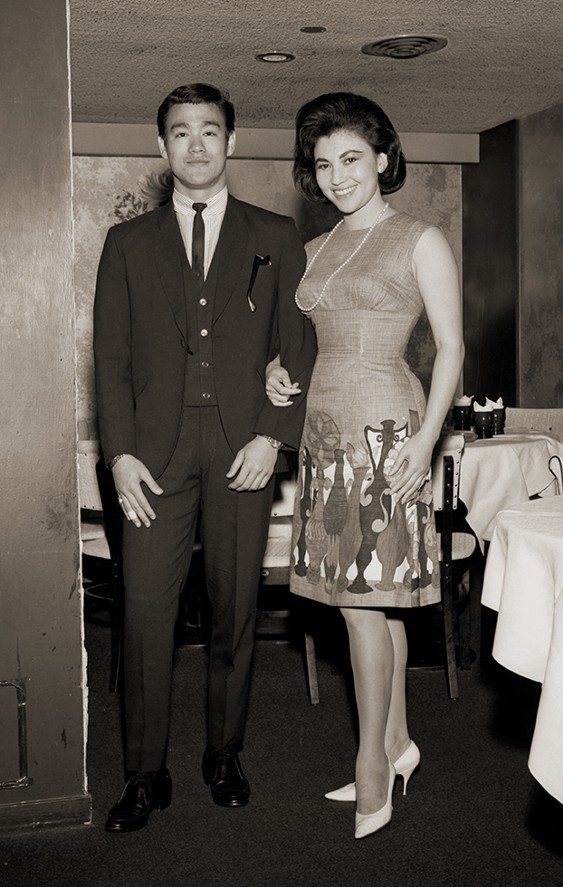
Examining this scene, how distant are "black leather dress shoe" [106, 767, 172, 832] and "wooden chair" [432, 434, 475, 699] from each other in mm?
1426

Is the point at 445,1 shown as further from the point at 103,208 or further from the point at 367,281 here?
the point at 103,208

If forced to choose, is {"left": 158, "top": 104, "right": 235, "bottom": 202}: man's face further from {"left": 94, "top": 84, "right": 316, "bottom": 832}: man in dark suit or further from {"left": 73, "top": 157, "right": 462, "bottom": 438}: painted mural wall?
{"left": 73, "top": 157, "right": 462, "bottom": 438}: painted mural wall

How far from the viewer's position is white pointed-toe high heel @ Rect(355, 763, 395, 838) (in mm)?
2904

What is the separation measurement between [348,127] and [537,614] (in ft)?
4.33

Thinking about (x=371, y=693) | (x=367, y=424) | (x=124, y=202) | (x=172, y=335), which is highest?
(x=124, y=202)

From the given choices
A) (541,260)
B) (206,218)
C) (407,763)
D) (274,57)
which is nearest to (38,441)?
(206,218)

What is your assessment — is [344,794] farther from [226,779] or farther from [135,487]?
[135,487]

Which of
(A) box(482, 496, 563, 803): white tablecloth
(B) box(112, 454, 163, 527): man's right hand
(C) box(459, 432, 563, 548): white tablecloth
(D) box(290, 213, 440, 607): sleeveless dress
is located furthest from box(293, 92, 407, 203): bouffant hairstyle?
(C) box(459, 432, 563, 548): white tablecloth

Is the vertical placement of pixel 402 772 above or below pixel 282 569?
below

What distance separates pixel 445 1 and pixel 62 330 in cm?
335

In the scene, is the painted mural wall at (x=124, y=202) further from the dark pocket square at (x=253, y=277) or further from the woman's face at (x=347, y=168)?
the woman's face at (x=347, y=168)

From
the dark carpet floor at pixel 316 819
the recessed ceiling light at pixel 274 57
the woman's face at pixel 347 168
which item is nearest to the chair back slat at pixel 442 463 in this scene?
the dark carpet floor at pixel 316 819

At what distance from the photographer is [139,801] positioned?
301cm

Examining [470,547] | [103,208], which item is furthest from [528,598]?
[103,208]
